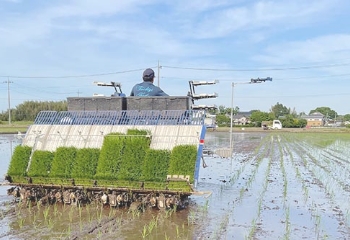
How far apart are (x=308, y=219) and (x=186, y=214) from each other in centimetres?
218

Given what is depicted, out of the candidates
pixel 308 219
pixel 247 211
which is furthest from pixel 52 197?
pixel 308 219

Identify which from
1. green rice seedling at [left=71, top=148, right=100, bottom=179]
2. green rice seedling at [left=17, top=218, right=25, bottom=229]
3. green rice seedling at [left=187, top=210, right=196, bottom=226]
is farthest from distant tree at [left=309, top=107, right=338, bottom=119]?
green rice seedling at [left=17, top=218, right=25, bottom=229]

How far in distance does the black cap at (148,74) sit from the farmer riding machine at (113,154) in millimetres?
524

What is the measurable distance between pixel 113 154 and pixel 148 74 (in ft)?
6.39

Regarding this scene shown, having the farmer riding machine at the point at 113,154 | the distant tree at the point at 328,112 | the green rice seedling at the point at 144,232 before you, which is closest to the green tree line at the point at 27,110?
the farmer riding machine at the point at 113,154

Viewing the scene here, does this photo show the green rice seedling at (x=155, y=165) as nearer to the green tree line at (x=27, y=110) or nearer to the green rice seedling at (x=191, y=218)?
the green rice seedling at (x=191, y=218)

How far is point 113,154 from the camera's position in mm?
6340

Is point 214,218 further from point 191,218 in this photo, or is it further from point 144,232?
point 144,232

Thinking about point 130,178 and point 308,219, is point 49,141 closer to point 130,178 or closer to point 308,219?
point 130,178

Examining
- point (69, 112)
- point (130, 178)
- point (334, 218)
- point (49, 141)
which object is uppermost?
point (69, 112)

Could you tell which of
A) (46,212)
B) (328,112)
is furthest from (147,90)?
(328,112)

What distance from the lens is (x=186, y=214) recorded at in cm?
627

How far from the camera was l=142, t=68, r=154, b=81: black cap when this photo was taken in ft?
23.9

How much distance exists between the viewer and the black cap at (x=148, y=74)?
23.9ft
